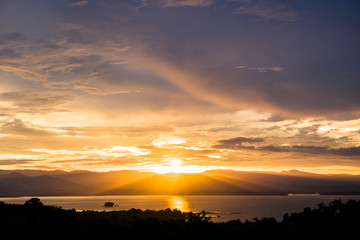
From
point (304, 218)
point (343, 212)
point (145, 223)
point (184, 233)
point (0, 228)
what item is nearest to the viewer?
point (0, 228)

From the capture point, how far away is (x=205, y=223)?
64.6 meters

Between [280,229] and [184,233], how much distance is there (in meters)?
20.0

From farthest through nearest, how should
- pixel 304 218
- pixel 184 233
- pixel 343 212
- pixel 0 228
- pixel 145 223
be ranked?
pixel 343 212 < pixel 304 218 < pixel 145 223 < pixel 184 233 < pixel 0 228

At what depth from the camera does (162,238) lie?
6184 cm

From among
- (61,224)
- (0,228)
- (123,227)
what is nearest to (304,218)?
(123,227)

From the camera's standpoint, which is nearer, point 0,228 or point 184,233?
point 0,228

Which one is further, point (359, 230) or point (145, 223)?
point (145, 223)

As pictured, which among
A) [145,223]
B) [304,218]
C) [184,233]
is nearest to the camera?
[184,233]

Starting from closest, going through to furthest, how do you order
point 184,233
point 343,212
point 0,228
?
point 0,228, point 184,233, point 343,212

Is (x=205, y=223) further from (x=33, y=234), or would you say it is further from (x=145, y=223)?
(x=33, y=234)

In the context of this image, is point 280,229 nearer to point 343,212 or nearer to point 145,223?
point 145,223

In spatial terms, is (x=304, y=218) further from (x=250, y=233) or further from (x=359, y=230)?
(x=250, y=233)

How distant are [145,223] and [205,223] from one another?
14021 millimetres

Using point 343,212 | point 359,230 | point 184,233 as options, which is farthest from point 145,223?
point 343,212
